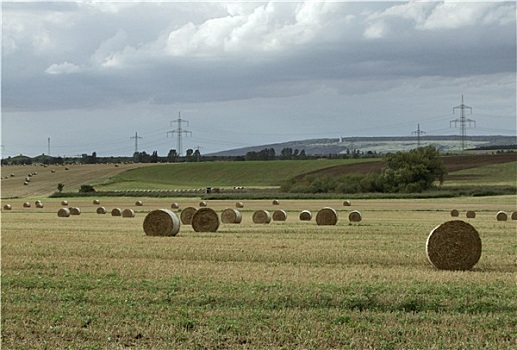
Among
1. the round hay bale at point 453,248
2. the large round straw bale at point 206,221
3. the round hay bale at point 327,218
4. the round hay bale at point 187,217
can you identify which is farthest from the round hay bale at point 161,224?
the round hay bale at point 453,248

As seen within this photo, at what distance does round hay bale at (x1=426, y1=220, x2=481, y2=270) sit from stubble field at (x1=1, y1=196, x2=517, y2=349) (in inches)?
14.0

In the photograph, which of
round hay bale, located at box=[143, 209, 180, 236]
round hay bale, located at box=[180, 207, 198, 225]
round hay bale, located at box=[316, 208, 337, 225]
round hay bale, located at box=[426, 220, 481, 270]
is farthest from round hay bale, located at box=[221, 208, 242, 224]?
round hay bale, located at box=[426, 220, 481, 270]

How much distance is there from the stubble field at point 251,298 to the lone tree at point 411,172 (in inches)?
2164

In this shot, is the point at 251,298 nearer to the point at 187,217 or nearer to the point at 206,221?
the point at 206,221

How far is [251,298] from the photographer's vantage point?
13.7 meters

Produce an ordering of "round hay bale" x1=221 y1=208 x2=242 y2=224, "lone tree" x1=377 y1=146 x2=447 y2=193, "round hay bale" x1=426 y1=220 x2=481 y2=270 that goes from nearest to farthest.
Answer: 1. "round hay bale" x1=426 y1=220 x2=481 y2=270
2. "round hay bale" x1=221 y1=208 x2=242 y2=224
3. "lone tree" x1=377 y1=146 x2=447 y2=193

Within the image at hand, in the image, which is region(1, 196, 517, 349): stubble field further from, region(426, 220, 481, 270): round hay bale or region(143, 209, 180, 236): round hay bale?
region(143, 209, 180, 236): round hay bale

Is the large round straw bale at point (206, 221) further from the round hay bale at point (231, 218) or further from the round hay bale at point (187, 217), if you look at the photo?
the round hay bale at point (231, 218)

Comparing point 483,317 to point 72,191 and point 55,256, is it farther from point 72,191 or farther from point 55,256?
point 72,191

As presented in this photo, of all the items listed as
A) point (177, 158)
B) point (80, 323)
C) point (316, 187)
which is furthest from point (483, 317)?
point (177, 158)

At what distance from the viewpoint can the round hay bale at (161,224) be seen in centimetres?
2855

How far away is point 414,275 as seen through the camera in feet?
55.8

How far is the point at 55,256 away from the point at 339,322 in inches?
417

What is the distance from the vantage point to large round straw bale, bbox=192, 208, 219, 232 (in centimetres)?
3133
